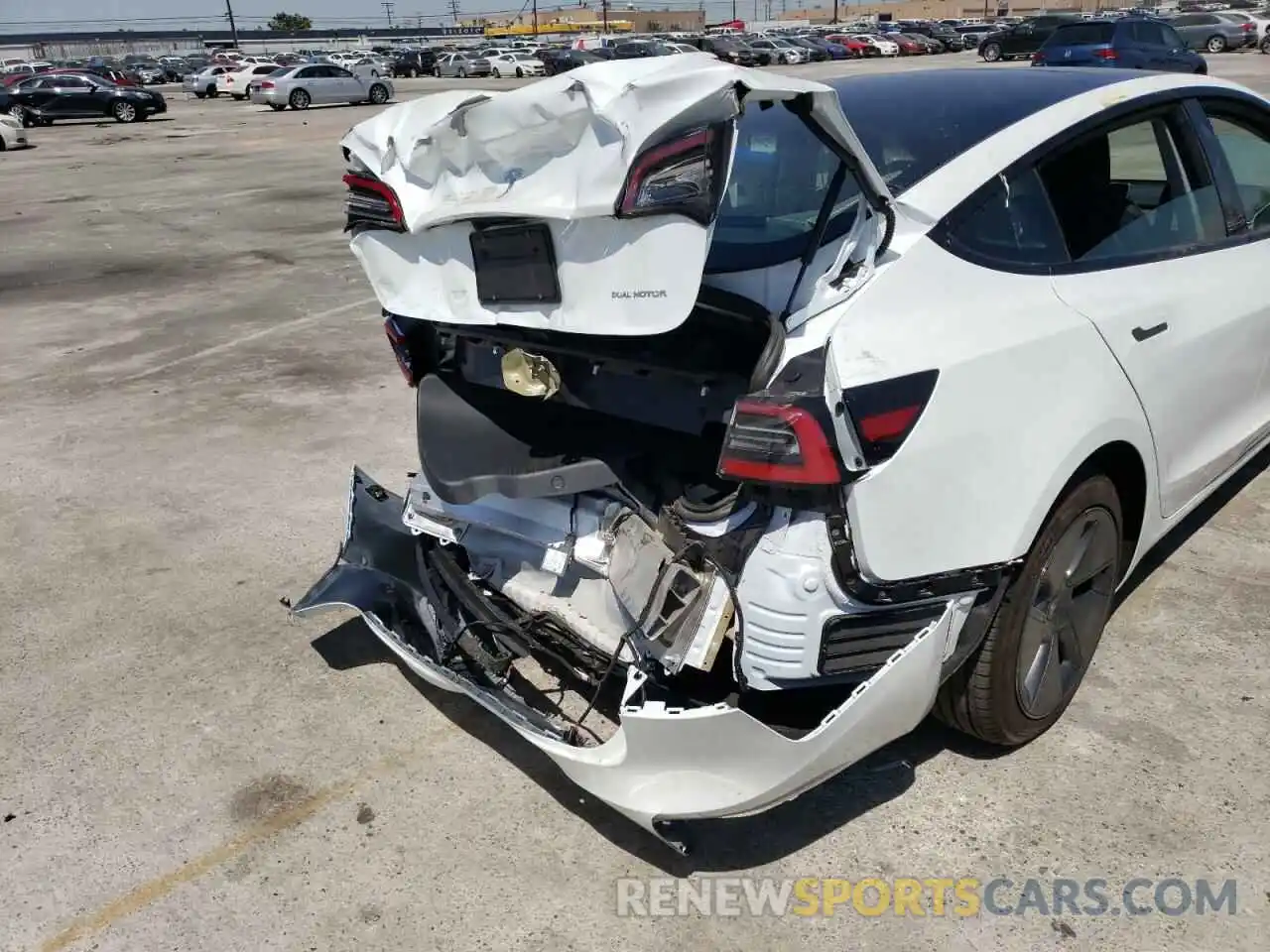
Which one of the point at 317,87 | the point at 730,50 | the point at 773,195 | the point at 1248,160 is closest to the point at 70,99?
the point at 317,87

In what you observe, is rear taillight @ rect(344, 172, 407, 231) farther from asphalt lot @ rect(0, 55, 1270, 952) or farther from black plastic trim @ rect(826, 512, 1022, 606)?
asphalt lot @ rect(0, 55, 1270, 952)

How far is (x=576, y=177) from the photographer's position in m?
2.25

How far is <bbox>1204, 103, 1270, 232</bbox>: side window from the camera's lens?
3555 millimetres

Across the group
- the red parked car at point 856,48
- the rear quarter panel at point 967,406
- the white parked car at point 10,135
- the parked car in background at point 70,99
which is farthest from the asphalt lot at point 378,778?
the red parked car at point 856,48

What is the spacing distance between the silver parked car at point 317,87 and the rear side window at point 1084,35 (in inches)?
918

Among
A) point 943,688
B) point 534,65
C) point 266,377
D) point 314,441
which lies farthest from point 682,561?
point 534,65

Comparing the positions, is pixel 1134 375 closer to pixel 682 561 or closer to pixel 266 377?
pixel 682 561

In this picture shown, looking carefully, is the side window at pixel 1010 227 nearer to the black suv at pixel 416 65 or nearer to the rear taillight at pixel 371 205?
the rear taillight at pixel 371 205

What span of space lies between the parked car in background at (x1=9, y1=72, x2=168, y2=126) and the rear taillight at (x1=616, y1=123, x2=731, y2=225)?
3715cm

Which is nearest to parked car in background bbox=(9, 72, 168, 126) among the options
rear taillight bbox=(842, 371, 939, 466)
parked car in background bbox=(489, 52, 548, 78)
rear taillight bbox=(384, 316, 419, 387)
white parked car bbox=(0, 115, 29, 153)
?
white parked car bbox=(0, 115, 29, 153)

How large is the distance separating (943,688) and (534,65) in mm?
54609

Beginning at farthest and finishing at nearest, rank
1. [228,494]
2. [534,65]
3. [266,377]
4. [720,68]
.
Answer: [534,65], [266,377], [228,494], [720,68]

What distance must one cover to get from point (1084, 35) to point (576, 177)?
96.2 ft

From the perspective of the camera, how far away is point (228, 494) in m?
5.04
